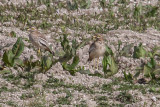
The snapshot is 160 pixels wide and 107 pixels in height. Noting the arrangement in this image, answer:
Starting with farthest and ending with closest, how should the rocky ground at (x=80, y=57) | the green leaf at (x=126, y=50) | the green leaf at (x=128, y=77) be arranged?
the green leaf at (x=126, y=50) → the green leaf at (x=128, y=77) → the rocky ground at (x=80, y=57)

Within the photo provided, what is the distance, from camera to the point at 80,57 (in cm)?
1177

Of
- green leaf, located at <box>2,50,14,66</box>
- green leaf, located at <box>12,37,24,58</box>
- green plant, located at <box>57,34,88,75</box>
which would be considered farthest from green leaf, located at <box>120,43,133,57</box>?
green leaf, located at <box>2,50,14,66</box>

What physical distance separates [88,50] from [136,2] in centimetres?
601

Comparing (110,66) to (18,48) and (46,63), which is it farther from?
(18,48)

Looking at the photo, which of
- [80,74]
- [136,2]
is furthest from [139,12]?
[80,74]

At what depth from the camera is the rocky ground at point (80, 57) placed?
27.3ft

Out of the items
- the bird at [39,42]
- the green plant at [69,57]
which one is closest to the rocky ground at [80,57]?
the green plant at [69,57]

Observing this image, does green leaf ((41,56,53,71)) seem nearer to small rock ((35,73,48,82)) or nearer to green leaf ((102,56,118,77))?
small rock ((35,73,48,82))

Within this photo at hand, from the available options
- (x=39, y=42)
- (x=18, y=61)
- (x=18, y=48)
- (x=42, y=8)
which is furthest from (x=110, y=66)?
(x=42, y=8)

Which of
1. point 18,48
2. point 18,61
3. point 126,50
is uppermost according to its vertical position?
point 18,48

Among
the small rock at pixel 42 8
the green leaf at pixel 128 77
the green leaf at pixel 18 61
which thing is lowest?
the green leaf at pixel 128 77

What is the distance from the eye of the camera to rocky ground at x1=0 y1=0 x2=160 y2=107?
831 cm

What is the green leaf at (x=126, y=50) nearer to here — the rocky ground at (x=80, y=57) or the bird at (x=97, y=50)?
the rocky ground at (x=80, y=57)

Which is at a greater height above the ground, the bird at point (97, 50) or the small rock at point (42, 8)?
the small rock at point (42, 8)
